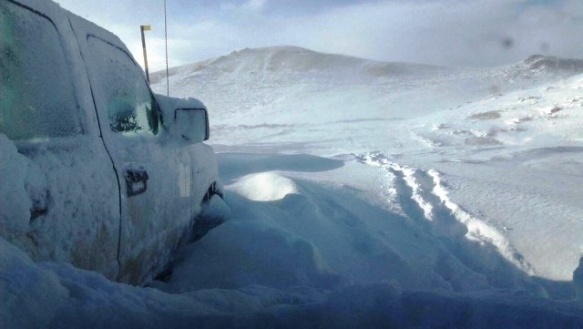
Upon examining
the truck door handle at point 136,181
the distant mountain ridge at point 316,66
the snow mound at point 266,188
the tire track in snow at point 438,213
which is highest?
the distant mountain ridge at point 316,66

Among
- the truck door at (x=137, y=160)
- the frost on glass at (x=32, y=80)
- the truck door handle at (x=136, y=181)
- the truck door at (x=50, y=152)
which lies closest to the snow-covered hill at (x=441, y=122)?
the truck door at (x=137, y=160)

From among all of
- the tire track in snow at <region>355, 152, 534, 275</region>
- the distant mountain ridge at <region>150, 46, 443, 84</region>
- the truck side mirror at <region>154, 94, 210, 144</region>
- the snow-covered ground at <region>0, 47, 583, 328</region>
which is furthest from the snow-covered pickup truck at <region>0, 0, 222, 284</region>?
the distant mountain ridge at <region>150, 46, 443, 84</region>

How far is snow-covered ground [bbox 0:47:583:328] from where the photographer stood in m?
1.59

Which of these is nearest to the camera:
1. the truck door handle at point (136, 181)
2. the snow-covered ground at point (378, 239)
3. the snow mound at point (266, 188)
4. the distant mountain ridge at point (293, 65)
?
the snow-covered ground at point (378, 239)

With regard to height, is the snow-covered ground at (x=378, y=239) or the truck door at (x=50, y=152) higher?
the truck door at (x=50, y=152)

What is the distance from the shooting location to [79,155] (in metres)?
2.27

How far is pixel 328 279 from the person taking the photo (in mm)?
3619

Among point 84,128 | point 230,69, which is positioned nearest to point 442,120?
point 84,128

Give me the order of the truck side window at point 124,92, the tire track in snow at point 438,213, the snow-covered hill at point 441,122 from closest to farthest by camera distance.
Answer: the truck side window at point 124,92, the tire track in snow at point 438,213, the snow-covered hill at point 441,122

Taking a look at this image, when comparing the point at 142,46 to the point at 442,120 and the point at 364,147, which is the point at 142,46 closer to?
the point at 364,147

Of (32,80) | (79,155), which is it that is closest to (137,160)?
(79,155)

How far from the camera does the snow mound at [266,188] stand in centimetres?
592

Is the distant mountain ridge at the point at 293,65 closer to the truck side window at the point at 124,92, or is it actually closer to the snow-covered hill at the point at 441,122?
the snow-covered hill at the point at 441,122

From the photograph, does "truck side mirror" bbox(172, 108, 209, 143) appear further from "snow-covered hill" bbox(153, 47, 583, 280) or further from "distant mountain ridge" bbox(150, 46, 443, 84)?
"distant mountain ridge" bbox(150, 46, 443, 84)
